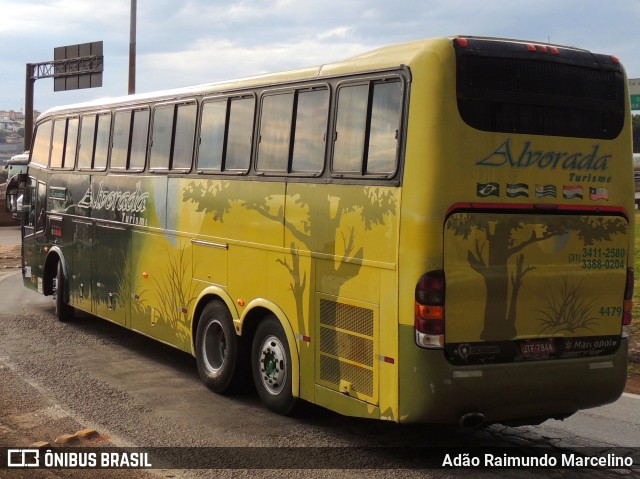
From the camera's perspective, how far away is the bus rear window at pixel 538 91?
6.91m

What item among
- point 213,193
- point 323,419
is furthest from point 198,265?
point 323,419

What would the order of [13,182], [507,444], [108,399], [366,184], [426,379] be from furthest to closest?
1. [13,182]
2. [108,399]
3. [507,444]
4. [366,184]
5. [426,379]

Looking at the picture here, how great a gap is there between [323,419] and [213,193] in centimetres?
267

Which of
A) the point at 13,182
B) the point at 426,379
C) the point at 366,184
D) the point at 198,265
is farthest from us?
the point at 13,182

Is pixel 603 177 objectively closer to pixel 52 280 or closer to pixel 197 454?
pixel 197 454

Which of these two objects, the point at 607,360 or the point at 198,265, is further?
the point at 198,265

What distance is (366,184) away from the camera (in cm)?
725

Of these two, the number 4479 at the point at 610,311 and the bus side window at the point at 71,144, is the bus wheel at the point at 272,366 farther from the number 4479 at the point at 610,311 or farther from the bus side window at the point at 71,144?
the bus side window at the point at 71,144

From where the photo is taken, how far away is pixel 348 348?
A: 7383 mm

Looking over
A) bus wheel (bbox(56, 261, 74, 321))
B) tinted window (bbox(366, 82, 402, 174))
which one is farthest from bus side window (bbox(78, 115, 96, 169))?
tinted window (bbox(366, 82, 402, 174))

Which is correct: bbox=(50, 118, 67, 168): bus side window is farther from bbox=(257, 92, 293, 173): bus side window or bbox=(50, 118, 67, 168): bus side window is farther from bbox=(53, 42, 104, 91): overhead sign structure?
bbox=(53, 42, 104, 91): overhead sign structure

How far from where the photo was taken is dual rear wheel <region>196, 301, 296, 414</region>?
27.8ft

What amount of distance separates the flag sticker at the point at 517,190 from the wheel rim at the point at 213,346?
381 centimetres

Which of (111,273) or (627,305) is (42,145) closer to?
(111,273)
